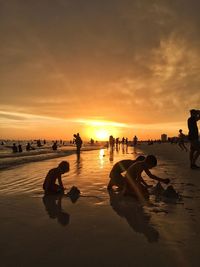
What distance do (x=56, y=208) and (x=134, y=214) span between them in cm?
186

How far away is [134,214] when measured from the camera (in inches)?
240

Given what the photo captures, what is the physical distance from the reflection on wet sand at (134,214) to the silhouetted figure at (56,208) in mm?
1140

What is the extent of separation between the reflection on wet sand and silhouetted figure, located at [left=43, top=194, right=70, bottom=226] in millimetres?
1140

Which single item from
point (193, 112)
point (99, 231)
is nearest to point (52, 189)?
point (99, 231)

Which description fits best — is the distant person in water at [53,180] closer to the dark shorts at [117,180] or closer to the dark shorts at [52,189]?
the dark shorts at [52,189]

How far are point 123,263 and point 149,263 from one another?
0.32 metres

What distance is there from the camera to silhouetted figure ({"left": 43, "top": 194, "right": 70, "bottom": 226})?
229 inches

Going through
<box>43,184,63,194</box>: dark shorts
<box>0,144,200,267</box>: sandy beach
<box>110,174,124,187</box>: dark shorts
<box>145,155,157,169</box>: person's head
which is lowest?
<box>0,144,200,267</box>: sandy beach

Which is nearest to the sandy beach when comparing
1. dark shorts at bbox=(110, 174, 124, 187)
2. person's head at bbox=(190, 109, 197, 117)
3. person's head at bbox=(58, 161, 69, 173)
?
person's head at bbox=(58, 161, 69, 173)

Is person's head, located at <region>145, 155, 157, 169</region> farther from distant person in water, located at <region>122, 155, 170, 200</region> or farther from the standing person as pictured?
the standing person

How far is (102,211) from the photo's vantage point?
21.0ft

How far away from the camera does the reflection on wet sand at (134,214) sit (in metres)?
4.88

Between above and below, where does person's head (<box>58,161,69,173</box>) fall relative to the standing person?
below

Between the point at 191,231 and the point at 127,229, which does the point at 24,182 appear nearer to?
the point at 127,229
